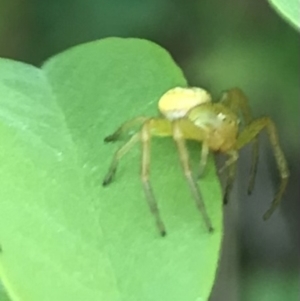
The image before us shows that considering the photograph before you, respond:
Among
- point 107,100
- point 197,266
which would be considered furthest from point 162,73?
point 197,266

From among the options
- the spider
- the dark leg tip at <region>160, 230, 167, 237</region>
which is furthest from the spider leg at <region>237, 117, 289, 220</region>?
the dark leg tip at <region>160, 230, 167, 237</region>

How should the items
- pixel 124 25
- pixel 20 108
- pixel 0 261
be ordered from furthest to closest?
pixel 124 25 < pixel 20 108 < pixel 0 261

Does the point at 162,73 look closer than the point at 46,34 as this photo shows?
Yes

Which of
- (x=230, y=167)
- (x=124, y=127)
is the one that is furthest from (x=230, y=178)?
(x=124, y=127)

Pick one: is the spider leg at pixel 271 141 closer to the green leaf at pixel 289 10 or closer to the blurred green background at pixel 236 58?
the blurred green background at pixel 236 58

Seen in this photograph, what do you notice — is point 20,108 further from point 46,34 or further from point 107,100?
point 46,34

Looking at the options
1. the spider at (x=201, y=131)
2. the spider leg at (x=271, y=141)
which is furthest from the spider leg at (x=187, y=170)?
the spider leg at (x=271, y=141)

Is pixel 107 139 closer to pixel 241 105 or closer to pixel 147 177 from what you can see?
pixel 147 177
